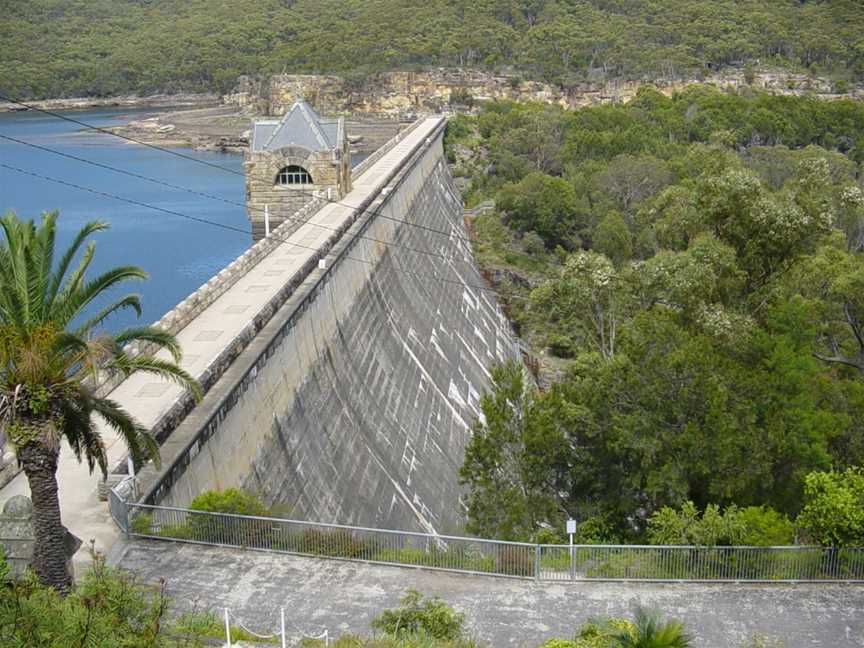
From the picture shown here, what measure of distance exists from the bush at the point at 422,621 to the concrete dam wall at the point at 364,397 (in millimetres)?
4589

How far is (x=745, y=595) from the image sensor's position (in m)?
14.2

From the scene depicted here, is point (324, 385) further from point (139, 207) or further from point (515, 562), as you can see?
point (139, 207)

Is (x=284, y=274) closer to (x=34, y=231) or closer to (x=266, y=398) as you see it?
(x=266, y=398)

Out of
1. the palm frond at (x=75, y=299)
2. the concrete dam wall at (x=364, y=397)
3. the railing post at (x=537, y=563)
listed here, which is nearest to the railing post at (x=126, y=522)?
the concrete dam wall at (x=364, y=397)

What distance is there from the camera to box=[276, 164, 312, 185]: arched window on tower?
1583 inches

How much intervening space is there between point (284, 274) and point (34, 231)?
51.3 feet

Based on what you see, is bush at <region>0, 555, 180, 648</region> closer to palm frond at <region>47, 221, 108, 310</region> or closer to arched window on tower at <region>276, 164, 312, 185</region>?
palm frond at <region>47, 221, 108, 310</region>

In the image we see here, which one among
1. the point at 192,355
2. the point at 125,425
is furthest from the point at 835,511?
the point at 192,355

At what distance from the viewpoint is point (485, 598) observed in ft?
45.1

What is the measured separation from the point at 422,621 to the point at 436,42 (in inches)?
4985

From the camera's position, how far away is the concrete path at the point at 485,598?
12.9m

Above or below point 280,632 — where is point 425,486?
below

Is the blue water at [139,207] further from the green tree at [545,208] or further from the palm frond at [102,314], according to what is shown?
the palm frond at [102,314]

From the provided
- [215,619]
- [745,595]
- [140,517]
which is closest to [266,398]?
[140,517]
